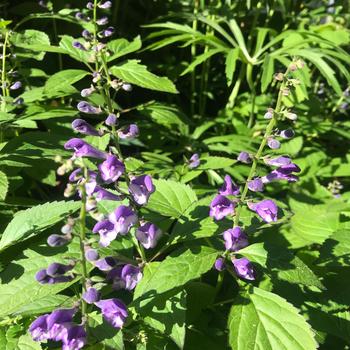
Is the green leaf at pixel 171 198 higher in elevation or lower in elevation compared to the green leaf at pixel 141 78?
lower

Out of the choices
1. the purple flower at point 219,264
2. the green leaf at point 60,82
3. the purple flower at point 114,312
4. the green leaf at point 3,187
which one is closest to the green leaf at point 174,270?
the purple flower at point 219,264

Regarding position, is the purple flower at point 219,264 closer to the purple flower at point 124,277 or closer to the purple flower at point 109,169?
the purple flower at point 124,277

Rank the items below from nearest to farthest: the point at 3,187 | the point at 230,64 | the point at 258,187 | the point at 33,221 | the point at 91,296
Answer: the point at 91,296
the point at 258,187
the point at 33,221
the point at 3,187
the point at 230,64

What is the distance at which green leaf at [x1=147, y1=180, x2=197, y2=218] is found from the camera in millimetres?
2439

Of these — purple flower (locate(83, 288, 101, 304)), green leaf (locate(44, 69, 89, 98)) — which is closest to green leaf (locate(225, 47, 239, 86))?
green leaf (locate(44, 69, 89, 98))

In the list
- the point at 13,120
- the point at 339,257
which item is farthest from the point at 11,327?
the point at 339,257

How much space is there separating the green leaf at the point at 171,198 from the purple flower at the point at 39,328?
0.83 m

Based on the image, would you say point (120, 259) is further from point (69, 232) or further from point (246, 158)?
point (246, 158)

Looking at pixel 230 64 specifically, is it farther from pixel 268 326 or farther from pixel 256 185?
pixel 268 326

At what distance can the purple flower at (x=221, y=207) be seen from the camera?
217cm

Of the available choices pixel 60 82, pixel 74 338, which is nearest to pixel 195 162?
pixel 60 82

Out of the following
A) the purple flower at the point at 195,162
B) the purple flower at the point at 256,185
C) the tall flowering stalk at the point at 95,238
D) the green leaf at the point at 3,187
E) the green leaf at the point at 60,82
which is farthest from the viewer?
the purple flower at the point at 195,162

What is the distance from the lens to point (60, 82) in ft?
10.5

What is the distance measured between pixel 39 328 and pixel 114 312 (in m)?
0.29
